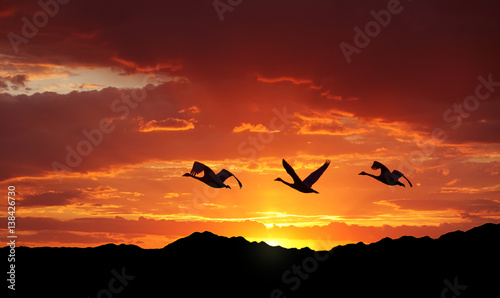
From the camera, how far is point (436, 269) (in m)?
75.0

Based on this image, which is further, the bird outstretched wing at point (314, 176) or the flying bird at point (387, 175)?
the flying bird at point (387, 175)

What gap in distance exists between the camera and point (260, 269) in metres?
80.5

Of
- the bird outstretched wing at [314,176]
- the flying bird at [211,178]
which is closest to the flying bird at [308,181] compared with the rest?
the bird outstretched wing at [314,176]

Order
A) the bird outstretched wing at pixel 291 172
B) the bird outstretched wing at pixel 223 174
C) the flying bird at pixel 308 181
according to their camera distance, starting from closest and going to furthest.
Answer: the bird outstretched wing at pixel 291 172 → the flying bird at pixel 308 181 → the bird outstretched wing at pixel 223 174

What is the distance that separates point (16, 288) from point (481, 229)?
59.1 metres

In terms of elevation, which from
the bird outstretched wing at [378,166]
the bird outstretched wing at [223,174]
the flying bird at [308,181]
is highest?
the bird outstretched wing at [378,166]

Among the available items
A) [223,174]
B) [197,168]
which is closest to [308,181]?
[223,174]

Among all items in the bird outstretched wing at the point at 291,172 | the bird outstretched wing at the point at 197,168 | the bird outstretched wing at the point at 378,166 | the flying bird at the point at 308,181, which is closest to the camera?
the bird outstretched wing at the point at 291,172

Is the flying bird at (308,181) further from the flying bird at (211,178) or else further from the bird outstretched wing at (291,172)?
the flying bird at (211,178)

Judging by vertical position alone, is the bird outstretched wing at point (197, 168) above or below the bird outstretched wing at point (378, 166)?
below

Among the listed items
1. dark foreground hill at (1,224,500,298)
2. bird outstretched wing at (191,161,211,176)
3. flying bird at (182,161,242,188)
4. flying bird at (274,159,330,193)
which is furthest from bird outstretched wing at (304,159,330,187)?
dark foreground hill at (1,224,500,298)

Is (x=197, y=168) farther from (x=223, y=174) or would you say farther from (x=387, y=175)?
(x=387, y=175)

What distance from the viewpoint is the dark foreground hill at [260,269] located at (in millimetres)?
74312

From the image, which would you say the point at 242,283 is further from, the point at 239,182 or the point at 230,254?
the point at 239,182
